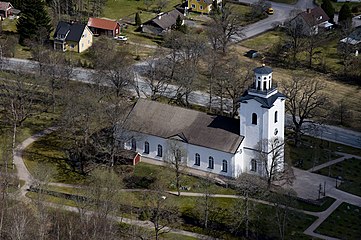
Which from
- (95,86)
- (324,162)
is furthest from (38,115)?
(324,162)

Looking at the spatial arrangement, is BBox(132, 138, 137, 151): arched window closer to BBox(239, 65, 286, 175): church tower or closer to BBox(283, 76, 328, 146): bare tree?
BBox(239, 65, 286, 175): church tower

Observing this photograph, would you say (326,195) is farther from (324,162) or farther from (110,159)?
(110,159)

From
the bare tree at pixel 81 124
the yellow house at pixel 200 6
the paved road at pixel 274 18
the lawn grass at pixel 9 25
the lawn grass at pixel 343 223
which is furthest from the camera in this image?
the yellow house at pixel 200 6

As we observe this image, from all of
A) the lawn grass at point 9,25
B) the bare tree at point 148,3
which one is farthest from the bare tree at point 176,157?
the bare tree at point 148,3

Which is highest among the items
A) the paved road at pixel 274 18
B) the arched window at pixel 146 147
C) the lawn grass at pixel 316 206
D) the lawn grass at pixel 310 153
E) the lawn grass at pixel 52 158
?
the paved road at pixel 274 18

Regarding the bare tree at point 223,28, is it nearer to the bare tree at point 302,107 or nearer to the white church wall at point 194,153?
the bare tree at point 302,107

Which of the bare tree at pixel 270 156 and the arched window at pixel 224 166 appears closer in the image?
the bare tree at pixel 270 156
